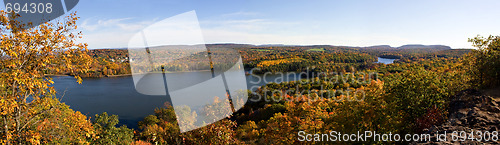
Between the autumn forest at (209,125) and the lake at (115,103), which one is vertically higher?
the autumn forest at (209,125)

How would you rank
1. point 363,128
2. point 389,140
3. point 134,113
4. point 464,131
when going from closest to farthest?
point 464,131 < point 389,140 < point 363,128 < point 134,113

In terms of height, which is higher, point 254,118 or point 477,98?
point 477,98

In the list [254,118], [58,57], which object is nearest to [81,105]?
[254,118]

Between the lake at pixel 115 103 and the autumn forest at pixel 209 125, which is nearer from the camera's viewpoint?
the autumn forest at pixel 209 125

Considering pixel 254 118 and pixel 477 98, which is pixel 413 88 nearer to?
pixel 477 98

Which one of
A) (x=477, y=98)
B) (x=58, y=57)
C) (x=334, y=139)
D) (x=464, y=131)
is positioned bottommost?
(x=334, y=139)

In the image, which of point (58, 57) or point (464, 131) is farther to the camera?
point (464, 131)

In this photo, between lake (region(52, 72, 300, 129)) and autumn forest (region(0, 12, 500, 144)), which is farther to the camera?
lake (region(52, 72, 300, 129))

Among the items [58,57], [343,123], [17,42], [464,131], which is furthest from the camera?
[343,123]

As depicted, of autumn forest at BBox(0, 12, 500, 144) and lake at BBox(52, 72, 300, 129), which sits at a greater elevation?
autumn forest at BBox(0, 12, 500, 144)

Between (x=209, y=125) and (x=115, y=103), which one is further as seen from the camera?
(x=115, y=103)

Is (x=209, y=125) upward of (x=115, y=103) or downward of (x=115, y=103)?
upward
